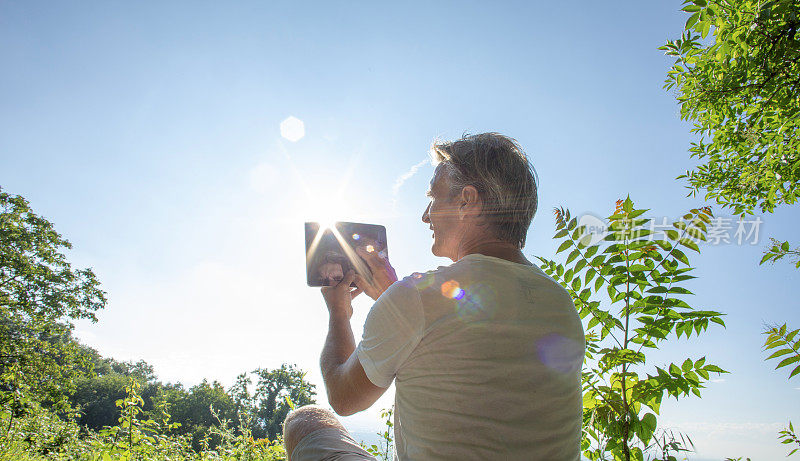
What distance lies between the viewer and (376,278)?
207 centimetres

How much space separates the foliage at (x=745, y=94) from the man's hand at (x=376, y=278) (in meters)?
3.27

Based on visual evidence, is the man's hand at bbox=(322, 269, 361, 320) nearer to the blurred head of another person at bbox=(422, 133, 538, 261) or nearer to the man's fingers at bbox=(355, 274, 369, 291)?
the man's fingers at bbox=(355, 274, 369, 291)

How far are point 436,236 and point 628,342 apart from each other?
3.31 ft

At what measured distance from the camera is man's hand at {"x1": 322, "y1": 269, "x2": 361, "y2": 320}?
1.81m

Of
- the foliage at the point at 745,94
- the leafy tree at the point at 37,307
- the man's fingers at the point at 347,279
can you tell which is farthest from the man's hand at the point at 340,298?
the leafy tree at the point at 37,307

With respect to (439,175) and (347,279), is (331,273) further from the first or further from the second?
(439,175)

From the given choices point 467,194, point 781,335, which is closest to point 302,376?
point 467,194

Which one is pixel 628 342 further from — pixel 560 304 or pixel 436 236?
pixel 436 236

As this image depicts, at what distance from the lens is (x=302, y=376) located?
12.3ft

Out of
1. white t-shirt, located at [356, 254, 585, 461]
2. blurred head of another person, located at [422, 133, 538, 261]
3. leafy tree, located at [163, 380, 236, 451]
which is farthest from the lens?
leafy tree, located at [163, 380, 236, 451]

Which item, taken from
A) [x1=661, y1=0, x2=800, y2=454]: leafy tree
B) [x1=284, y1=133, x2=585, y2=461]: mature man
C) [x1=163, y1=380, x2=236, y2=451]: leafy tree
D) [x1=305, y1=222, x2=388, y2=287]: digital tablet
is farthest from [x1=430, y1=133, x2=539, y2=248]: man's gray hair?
[x1=163, y1=380, x2=236, y2=451]: leafy tree

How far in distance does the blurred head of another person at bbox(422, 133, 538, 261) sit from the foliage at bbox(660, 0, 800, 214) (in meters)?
2.70

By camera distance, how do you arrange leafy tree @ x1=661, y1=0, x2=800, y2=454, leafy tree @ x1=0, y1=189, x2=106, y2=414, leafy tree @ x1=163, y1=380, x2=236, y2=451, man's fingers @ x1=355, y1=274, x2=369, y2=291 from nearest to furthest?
man's fingers @ x1=355, y1=274, x2=369, y2=291 < leafy tree @ x1=661, y1=0, x2=800, y2=454 < leafy tree @ x1=0, y1=189, x2=106, y2=414 < leafy tree @ x1=163, y1=380, x2=236, y2=451

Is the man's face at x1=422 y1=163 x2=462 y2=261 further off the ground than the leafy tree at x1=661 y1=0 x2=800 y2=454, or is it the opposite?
the leafy tree at x1=661 y1=0 x2=800 y2=454
